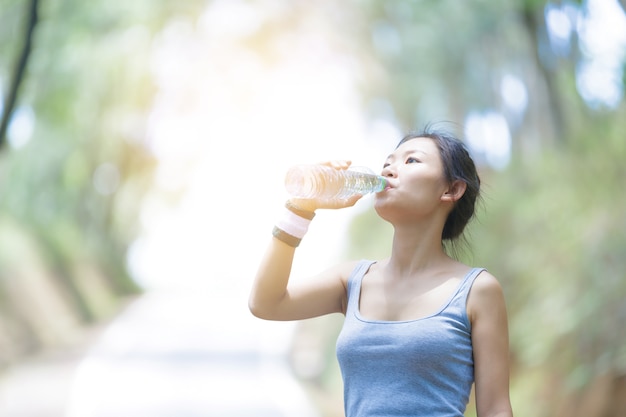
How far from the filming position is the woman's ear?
45.2 inches

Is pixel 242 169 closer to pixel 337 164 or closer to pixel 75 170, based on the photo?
pixel 75 170

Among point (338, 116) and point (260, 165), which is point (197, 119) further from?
point (338, 116)

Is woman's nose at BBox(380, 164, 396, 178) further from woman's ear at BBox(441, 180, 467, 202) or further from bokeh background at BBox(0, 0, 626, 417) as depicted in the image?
bokeh background at BBox(0, 0, 626, 417)

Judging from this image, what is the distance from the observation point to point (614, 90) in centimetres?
389

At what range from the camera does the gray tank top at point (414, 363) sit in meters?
0.99

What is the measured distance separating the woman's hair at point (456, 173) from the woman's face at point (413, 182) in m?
0.01

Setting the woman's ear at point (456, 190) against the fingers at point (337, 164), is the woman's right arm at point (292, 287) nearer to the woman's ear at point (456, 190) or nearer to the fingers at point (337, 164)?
the fingers at point (337, 164)

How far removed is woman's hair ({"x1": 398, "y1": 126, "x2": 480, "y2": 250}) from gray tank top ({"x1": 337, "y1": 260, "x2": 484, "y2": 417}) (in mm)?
173

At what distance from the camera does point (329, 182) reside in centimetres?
111

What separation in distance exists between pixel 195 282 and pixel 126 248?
0.78 metres

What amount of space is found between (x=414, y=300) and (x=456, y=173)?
8.0 inches

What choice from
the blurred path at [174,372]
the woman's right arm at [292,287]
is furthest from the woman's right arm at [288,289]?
the blurred path at [174,372]

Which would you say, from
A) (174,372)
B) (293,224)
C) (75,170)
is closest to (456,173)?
(293,224)

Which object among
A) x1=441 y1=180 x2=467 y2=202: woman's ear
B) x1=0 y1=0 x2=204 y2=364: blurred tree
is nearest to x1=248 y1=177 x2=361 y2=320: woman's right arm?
x1=441 y1=180 x2=467 y2=202: woman's ear
